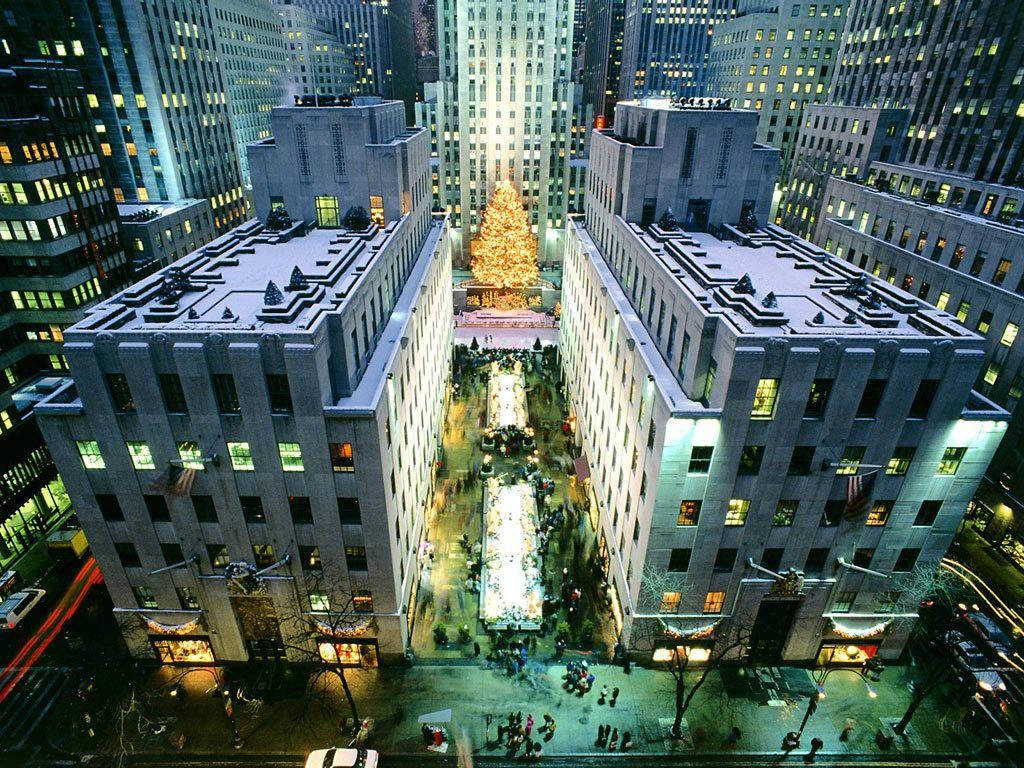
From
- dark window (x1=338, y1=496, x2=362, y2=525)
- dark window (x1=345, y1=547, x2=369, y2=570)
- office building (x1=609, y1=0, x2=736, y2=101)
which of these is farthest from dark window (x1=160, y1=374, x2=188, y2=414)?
office building (x1=609, y1=0, x2=736, y2=101)

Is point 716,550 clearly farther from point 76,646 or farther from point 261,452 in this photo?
point 76,646

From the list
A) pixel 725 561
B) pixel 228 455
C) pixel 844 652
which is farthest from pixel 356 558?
pixel 844 652

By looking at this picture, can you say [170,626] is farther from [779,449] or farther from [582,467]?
[779,449]

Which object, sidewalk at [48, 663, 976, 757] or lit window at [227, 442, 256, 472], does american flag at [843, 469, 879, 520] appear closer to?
sidewalk at [48, 663, 976, 757]

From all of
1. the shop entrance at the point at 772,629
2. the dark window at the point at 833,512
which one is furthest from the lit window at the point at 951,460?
the shop entrance at the point at 772,629

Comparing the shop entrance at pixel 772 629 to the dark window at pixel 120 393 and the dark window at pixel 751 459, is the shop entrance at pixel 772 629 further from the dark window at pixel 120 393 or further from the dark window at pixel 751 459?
the dark window at pixel 120 393

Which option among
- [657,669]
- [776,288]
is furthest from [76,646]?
[776,288]

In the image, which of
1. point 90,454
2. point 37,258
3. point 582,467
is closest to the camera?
point 90,454
